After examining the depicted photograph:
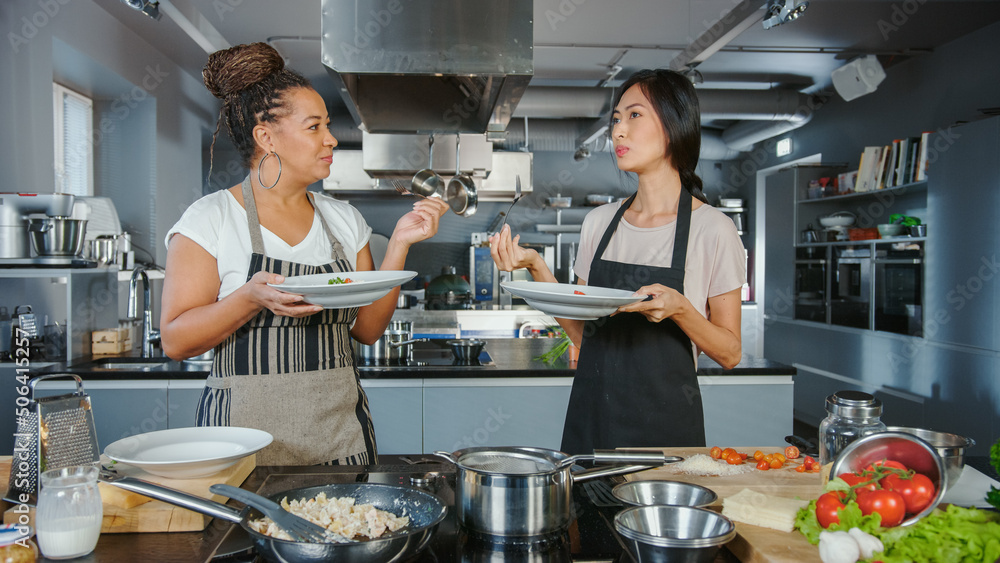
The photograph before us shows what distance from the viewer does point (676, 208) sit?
75.9 inches

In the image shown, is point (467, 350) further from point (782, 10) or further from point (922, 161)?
point (922, 161)

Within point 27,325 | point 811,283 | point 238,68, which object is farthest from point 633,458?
point 811,283

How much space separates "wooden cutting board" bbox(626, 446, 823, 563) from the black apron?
0.26 meters

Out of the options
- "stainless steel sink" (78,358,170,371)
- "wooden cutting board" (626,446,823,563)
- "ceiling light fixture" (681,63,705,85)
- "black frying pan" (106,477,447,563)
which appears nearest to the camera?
"black frying pan" (106,477,447,563)

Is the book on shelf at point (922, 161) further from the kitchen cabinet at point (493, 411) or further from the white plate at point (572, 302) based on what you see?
the white plate at point (572, 302)

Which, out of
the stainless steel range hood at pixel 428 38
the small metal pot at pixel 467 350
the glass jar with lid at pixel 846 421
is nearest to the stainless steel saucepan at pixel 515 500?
the glass jar with lid at pixel 846 421

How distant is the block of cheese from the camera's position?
3.36 ft

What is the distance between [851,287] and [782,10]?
12.0ft

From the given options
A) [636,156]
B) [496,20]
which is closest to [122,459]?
[636,156]

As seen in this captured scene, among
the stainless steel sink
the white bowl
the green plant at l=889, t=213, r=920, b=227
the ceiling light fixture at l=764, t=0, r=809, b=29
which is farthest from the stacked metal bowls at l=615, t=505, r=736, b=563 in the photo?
the white bowl

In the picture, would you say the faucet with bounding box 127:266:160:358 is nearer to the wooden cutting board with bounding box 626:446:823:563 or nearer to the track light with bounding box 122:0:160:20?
the track light with bounding box 122:0:160:20

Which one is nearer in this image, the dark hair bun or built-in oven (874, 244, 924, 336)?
the dark hair bun

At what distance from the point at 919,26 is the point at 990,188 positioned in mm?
1658

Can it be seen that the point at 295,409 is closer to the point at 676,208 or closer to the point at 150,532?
the point at 150,532
